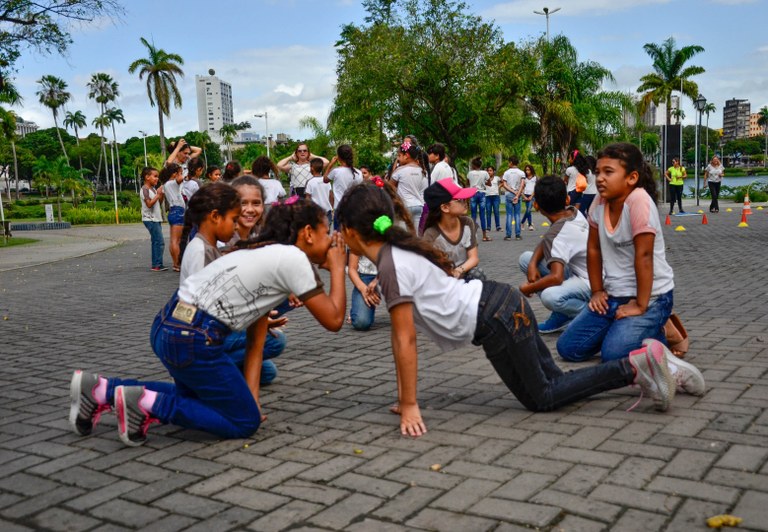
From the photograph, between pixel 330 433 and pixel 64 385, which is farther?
pixel 64 385

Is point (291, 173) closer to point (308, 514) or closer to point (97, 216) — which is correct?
point (308, 514)

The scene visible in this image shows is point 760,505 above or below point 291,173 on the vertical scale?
below

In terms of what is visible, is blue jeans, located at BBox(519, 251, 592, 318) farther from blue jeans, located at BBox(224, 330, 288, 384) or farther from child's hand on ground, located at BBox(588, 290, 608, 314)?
blue jeans, located at BBox(224, 330, 288, 384)

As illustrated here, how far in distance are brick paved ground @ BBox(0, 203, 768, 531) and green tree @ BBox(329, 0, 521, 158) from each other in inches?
964

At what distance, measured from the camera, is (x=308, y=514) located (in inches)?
123

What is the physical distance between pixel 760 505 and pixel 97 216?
123 feet

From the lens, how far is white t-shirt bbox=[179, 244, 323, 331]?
3.88 meters

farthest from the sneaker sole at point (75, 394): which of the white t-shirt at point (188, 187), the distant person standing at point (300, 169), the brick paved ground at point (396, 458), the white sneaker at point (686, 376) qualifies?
the distant person standing at point (300, 169)

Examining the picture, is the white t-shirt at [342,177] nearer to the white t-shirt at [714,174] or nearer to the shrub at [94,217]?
the white t-shirt at [714,174]

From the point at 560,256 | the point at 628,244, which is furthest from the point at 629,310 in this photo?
the point at 560,256

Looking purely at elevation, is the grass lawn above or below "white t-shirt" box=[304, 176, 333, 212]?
below

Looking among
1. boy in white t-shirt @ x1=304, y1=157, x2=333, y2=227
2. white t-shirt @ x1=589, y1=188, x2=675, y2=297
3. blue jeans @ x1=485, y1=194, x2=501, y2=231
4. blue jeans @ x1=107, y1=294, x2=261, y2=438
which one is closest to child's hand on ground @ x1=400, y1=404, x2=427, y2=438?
blue jeans @ x1=107, y1=294, x2=261, y2=438

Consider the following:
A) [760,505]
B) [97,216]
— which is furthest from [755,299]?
[97,216]

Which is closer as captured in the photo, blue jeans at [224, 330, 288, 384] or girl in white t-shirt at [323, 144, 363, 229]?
blue jeans at [224, 330, 288, 384]
